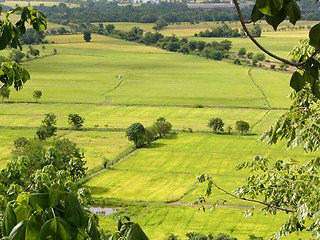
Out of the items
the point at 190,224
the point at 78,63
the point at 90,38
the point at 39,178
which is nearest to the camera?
the point at 39,178

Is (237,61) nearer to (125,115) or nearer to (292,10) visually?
(125,115)

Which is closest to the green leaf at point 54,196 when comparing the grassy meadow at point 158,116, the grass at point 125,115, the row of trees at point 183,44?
the grassy meadow at point 158,116

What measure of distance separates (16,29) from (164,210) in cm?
4000

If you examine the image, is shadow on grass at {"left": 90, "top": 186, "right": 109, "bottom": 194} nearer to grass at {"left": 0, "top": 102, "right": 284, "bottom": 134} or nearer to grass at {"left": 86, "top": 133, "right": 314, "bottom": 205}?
grass at {"left": 86, "top": 133, "right": 314, "bottom": 205}

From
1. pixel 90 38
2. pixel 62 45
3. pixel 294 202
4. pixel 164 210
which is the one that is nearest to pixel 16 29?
pixel 294 202

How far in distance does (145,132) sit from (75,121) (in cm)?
1227

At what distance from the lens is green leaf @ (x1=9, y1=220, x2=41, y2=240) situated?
295 cm

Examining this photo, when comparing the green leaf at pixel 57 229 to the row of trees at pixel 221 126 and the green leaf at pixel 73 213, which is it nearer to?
the green leaf at pixel 73 213

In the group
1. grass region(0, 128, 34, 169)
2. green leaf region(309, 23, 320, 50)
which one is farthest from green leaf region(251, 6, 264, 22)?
grass region(0, 128, 34, 169)

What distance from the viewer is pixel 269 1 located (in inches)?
107

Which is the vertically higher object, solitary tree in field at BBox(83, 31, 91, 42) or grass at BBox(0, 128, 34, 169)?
solitary tree in field at BBox(83, 31, 91, 42)

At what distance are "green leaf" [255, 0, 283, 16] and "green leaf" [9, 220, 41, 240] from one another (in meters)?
1.95

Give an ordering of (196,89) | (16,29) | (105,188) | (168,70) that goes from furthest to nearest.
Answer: (168,70)
(196,89)
(105,188)
(16,29)

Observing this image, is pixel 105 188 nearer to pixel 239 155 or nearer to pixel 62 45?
pixel 239 155
